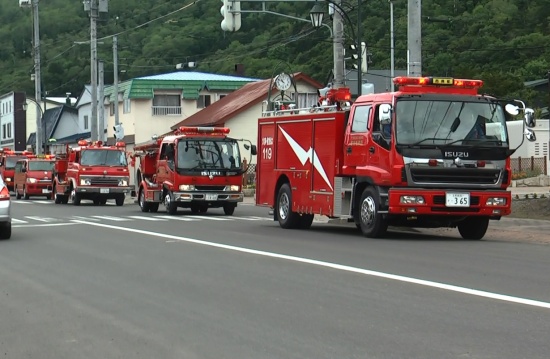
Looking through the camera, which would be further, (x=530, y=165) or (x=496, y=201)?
(x=530, y=165)

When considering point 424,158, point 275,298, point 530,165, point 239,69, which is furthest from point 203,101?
point 275,298

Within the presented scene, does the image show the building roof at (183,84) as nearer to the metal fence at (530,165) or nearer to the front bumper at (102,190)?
the metal fence at (530,165)

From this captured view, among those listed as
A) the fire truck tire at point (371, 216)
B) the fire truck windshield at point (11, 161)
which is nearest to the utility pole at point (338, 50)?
the fire truck tire at point (371, 216)

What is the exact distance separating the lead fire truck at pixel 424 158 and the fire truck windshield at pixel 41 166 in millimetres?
32826

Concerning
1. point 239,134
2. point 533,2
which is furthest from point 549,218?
point 533,2

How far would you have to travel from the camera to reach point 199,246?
1747cm

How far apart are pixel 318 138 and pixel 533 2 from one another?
58.2 m

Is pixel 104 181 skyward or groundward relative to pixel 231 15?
groundward

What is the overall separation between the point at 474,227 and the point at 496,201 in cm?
140

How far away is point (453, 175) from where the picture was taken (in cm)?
1780

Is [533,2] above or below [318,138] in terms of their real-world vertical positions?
above

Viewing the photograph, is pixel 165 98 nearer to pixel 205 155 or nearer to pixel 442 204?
pixel 205 155

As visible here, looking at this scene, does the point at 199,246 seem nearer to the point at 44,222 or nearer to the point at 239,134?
the point at 44,222

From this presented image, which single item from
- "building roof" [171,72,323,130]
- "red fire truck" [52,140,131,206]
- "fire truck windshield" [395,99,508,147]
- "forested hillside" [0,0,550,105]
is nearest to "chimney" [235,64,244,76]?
"forested hillside" [0,0,550,105]
